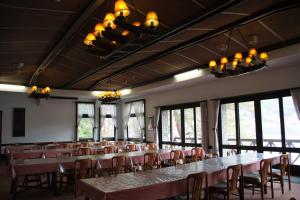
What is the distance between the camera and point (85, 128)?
15164 mm

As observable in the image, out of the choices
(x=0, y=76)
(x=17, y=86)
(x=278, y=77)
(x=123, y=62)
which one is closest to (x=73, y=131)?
(x=17, y=86)

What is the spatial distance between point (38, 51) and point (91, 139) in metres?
8.49

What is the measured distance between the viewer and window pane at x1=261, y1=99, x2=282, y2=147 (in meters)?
7.93

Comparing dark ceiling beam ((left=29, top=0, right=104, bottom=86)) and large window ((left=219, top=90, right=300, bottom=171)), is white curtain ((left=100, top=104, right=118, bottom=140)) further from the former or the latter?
large window ((left=219, top=90, right=300, bottom=171))

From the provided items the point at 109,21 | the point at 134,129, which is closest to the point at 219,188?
the point at 109,21

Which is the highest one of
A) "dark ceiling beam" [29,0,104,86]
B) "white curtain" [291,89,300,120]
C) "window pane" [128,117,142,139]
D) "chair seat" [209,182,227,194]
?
"dark ceiling beam" [29,0,104,86]

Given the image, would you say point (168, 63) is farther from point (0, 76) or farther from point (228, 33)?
point (0, 76)

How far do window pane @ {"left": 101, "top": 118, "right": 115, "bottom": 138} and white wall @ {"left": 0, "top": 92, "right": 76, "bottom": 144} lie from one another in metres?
1.87

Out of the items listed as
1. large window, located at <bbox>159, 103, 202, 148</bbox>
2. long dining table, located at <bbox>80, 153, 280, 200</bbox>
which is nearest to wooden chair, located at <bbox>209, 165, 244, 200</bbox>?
long dining table, located at <bbox>80, 153, 280, 200</bbox>

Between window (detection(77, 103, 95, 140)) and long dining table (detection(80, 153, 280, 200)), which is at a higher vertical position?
window (detection(77, 103, 95, 140))

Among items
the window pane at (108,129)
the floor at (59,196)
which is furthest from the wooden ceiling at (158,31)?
the window pane at (108,129)

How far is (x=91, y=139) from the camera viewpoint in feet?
49.9

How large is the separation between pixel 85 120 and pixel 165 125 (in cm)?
528

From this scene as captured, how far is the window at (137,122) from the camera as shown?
1411 centimetres
